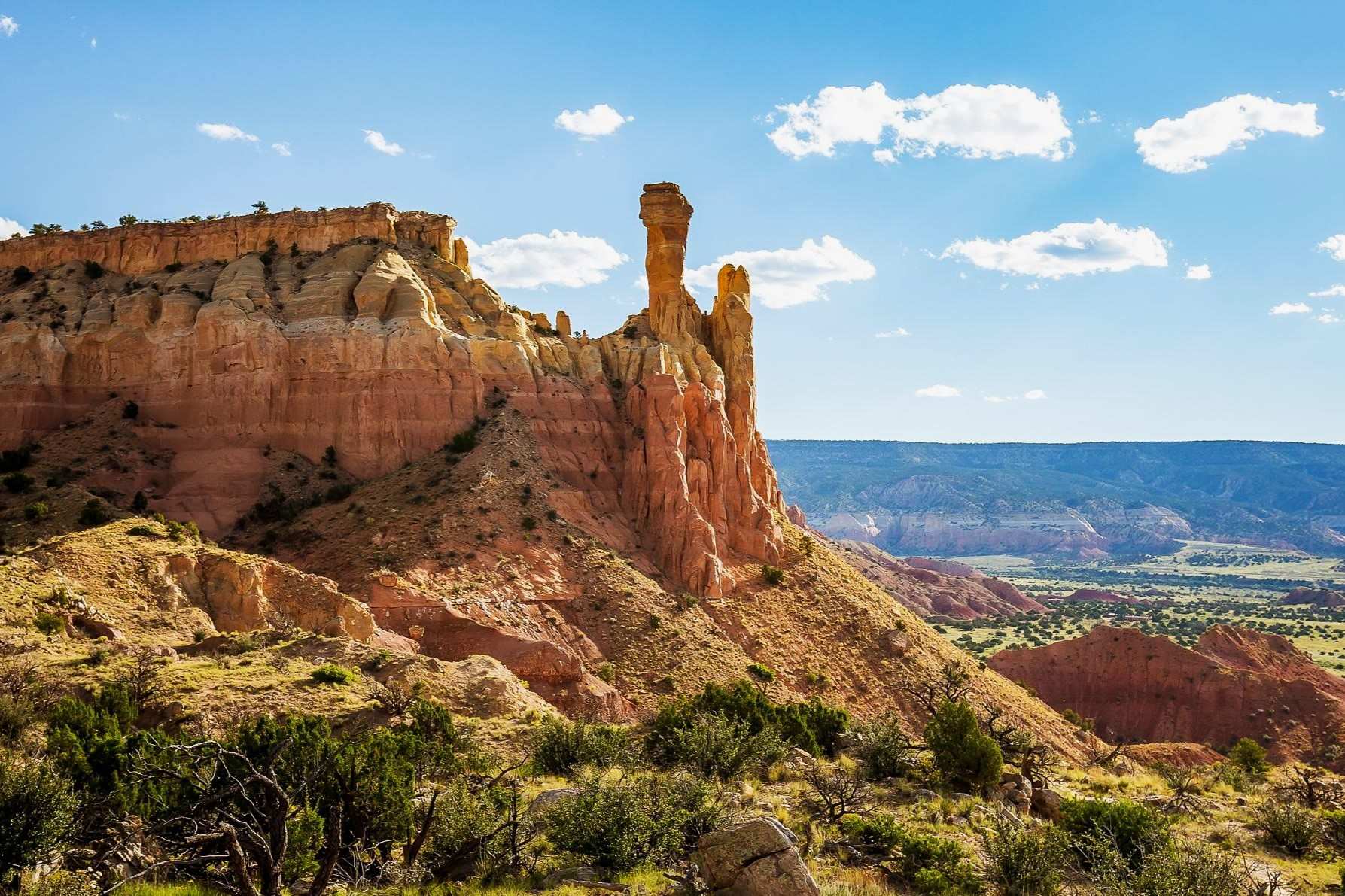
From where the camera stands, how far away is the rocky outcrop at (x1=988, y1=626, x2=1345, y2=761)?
74688mm

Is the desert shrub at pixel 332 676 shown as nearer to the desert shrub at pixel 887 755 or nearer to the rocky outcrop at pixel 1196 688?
the desert shrub at pixel 887 755

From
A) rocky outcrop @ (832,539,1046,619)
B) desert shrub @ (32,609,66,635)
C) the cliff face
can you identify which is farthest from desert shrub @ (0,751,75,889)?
rocky outcrop @ (832,539,1046,619)

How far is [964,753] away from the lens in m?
32.1

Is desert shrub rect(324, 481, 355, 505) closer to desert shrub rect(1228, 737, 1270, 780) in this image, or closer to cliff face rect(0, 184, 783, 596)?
cliff face rect(0, 184, 783, 596)

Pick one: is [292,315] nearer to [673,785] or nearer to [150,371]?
[150,371]

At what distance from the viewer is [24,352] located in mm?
59625

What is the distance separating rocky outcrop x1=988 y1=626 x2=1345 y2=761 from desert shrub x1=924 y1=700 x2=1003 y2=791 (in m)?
51.0

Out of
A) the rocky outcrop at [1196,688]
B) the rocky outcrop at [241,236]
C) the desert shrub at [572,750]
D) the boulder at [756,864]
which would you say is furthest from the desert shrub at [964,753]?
the rocky outcrop at [1196,688]

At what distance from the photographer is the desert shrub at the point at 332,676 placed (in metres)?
33.9

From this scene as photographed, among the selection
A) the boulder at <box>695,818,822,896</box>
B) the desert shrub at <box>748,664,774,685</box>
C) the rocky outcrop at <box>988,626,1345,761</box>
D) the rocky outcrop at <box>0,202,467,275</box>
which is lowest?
the rocky outcrop at <box>988,626,1345,761</box>

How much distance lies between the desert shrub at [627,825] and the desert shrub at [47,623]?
20651 mm

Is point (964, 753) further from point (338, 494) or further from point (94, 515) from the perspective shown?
point (94, 515)

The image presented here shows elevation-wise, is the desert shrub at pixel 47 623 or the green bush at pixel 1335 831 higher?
the desert shrub at pixel 47 623

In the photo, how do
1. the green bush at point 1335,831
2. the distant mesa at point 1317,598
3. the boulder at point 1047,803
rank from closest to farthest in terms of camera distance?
the green bush at point 1335,831 → the boulder at point 1047,803 → the distant mesa at point 1317,598
